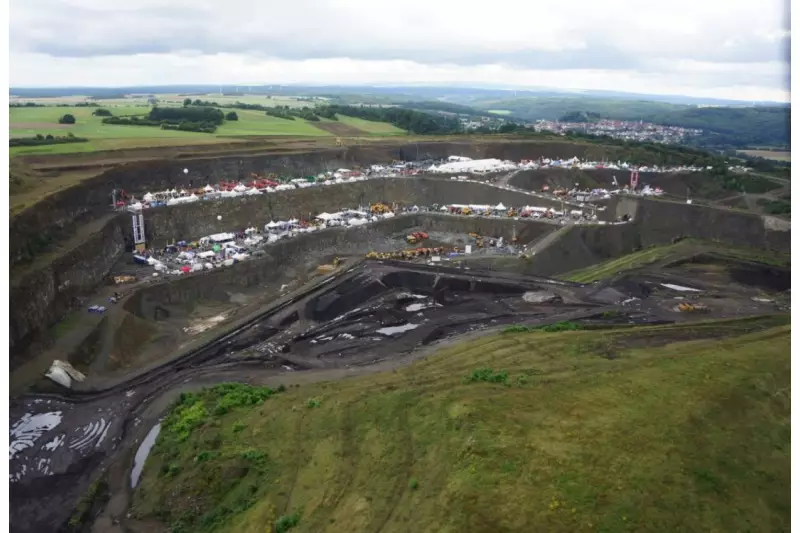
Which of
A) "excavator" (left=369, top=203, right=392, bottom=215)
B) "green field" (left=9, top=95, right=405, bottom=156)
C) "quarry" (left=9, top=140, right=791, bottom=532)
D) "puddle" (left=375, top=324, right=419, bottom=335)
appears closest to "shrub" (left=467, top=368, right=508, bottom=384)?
"quarry" (left=9, top=140, right=791, bottom=532)

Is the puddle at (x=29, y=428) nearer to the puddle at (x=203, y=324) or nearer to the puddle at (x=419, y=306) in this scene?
the puddle at (x=203, y=324)

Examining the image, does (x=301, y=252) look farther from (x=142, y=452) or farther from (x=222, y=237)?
(x=142, y=452)

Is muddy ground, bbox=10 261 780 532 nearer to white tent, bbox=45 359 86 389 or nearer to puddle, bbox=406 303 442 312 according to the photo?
puddle, bbox=406 303 442 312

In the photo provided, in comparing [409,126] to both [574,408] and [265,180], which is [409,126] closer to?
[265,180]

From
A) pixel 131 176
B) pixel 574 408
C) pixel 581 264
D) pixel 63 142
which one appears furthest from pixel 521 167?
pixel 574 408

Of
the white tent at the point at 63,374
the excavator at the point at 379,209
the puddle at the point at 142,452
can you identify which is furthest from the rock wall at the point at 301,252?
the puddle at the point at 142,452

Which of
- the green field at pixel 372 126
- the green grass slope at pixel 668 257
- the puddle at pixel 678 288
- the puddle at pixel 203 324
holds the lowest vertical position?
the puddle at pixel 203 324
